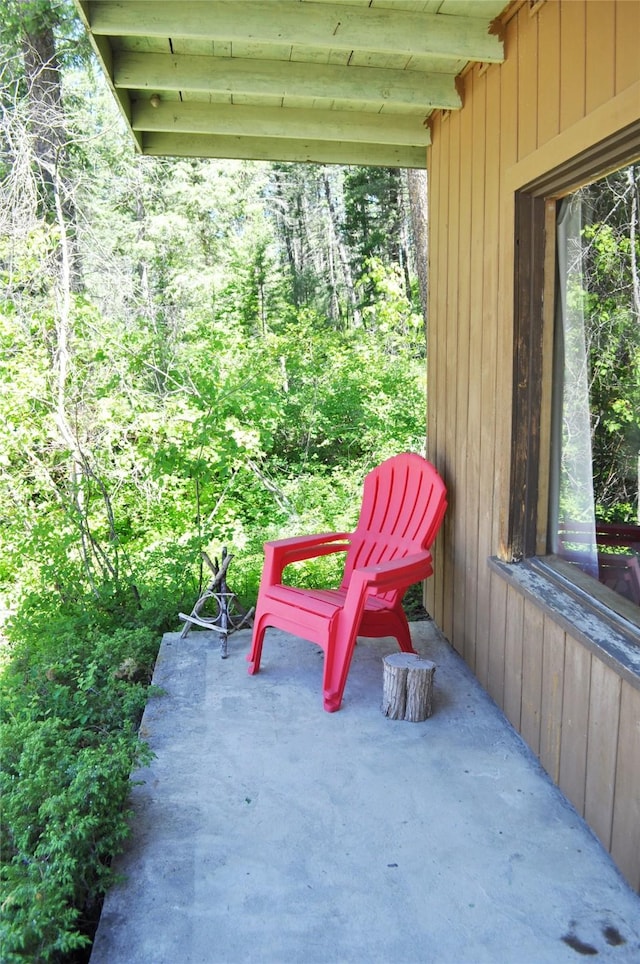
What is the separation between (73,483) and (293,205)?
788cm

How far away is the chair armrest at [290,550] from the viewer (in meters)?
3.04

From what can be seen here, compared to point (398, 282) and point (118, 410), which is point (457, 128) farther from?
point (398, 282)

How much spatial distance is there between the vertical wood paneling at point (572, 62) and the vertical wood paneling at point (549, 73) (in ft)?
0.10

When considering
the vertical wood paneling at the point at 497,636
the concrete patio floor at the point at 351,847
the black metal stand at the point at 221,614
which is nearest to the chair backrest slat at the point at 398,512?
the vertical wood paneling at the point at 497,636

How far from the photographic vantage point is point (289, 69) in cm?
288

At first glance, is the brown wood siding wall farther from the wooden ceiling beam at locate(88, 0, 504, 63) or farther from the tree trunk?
the tree trunk

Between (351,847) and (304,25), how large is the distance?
2.62m

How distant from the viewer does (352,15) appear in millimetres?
2418

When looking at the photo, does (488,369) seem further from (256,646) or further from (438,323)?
(256,646)

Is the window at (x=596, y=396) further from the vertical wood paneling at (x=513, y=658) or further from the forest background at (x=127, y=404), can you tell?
the forest background at (x=127, y=404)

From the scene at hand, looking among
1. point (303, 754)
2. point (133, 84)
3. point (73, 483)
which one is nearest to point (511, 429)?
point (303, 754)

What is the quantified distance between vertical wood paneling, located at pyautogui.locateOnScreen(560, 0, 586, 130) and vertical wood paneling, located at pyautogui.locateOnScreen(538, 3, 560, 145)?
0.03 metres

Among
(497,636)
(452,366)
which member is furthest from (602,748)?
(452,366)

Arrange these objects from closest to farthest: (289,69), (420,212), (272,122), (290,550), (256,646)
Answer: (289,69) < (256,646) < (290,550) < (272,122) < (420,212)
